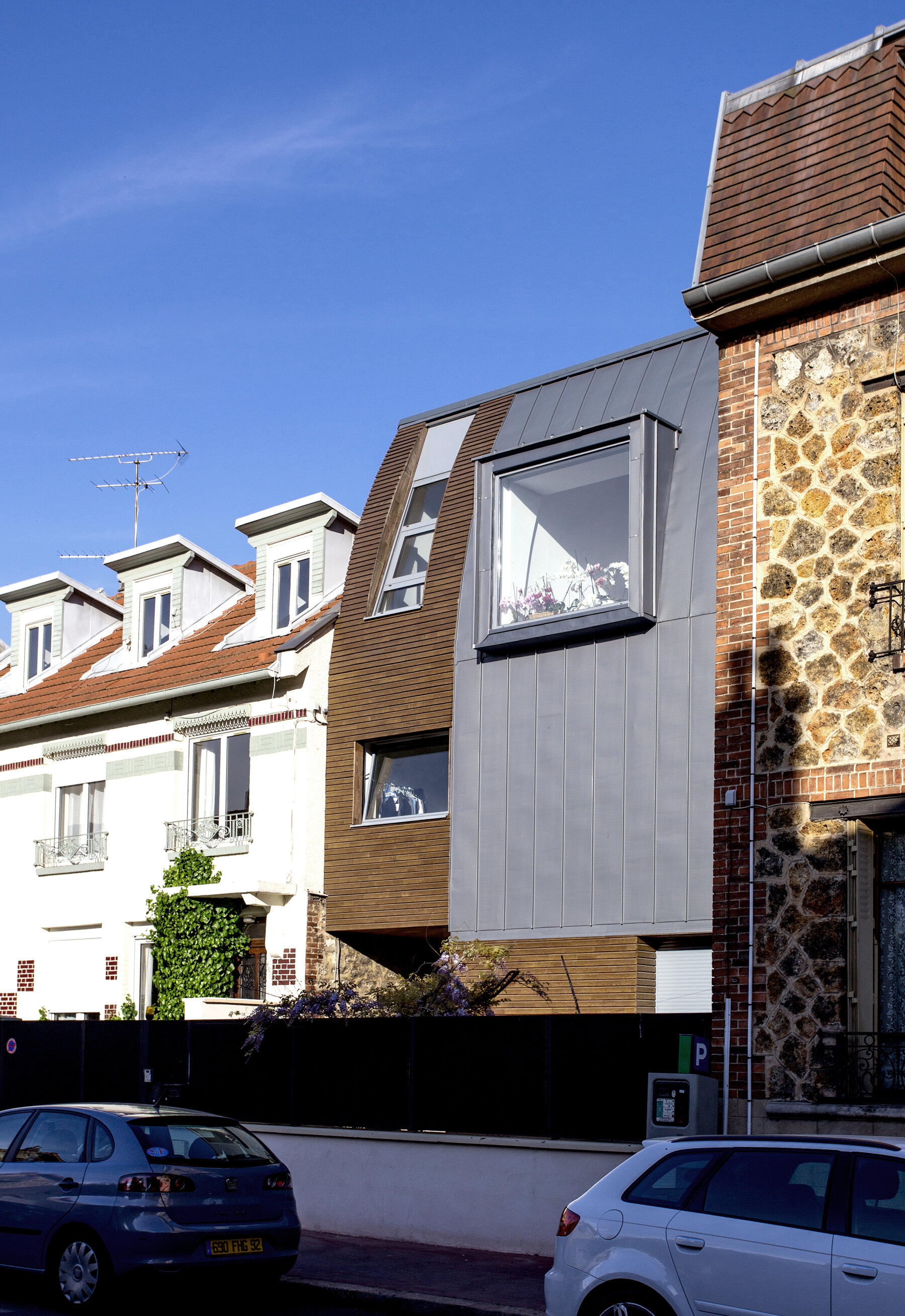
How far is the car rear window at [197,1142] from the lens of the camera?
35.6ft

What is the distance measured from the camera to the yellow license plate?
10.6m

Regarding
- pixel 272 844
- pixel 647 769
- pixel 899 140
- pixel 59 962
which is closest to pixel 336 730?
pixel 272 844

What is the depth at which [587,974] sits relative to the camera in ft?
56.9

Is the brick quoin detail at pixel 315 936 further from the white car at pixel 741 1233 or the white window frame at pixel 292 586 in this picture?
the white car at pixel 741 1233

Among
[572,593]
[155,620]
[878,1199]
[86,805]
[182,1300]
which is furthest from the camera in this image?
[155,620]

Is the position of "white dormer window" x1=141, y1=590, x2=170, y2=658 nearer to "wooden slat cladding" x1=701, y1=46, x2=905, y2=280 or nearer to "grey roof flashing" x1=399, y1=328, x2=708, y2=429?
"grey roof flashing" x1=399, y1=328, x2=708, y2=429

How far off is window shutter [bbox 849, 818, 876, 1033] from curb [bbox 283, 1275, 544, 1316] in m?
3.23

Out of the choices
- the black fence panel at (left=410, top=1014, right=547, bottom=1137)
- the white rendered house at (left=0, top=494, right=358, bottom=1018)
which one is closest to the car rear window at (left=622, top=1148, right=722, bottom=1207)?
the black fence panel at (left=410, top=1014, right=547, bottom=1137)

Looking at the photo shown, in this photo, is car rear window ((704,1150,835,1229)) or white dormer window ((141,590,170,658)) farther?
white dormer window ((141,590,170,658))

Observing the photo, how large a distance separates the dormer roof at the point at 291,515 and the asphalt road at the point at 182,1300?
45.5 ft

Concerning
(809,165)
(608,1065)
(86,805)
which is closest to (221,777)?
(86,805)

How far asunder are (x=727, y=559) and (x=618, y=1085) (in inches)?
180

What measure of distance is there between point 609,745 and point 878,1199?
10117 mm

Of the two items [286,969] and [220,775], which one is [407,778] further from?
[220,775]
